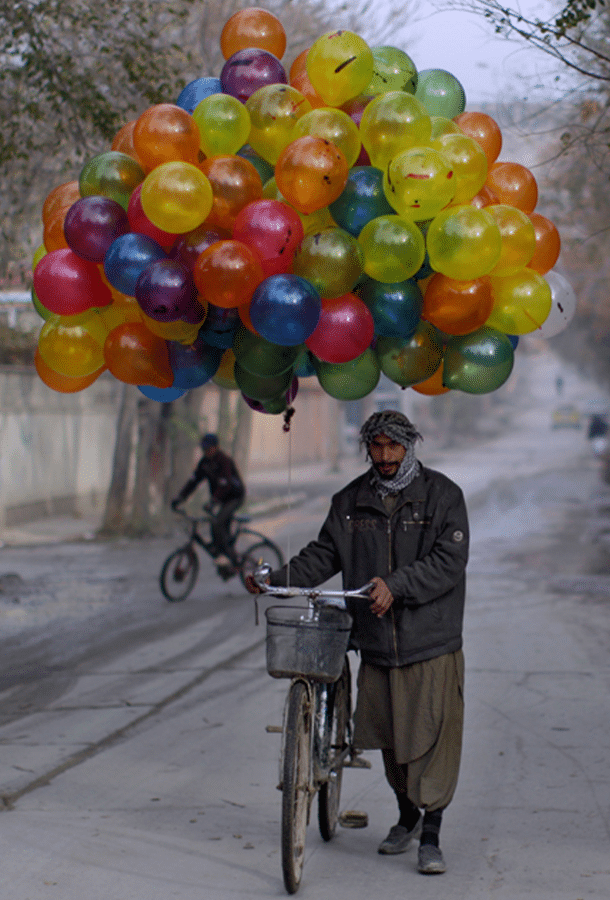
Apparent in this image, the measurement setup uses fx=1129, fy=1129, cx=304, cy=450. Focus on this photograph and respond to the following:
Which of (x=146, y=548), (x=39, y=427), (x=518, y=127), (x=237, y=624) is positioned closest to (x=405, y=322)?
(x=518, y=127)

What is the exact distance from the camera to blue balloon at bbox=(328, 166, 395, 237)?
4699mm

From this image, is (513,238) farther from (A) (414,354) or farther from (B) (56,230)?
(B) (56,230)

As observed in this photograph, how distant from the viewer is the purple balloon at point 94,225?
4.80 metres

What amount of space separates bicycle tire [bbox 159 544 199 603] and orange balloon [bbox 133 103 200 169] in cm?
776

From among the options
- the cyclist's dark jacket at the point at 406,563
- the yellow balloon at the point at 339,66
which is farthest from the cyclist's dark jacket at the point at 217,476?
the yellow balloon at the point at 339,66

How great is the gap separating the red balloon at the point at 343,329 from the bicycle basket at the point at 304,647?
3.61 feet

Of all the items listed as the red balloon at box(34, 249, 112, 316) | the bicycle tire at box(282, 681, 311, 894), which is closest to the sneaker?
the bicycle tire at box(282, 681, 311, 894)

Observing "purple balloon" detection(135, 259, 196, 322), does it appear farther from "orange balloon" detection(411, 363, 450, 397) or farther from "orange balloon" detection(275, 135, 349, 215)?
"orange balloon" detection(411, 363, 450, 397)

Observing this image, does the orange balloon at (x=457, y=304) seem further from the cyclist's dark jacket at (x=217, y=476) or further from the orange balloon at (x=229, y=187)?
the cyclist's dark jacket at (x=217, y=476)

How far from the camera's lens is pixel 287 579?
495cm

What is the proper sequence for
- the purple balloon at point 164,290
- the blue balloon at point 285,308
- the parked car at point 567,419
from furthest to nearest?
the parked car at point 567,419, the purple balloon at point 164,290, the blue balloon at point 285,308

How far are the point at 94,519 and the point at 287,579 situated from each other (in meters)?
17.4

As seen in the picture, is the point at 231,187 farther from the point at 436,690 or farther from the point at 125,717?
the point at 125,717

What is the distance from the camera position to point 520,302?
481 cm
